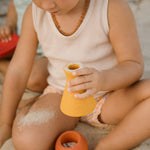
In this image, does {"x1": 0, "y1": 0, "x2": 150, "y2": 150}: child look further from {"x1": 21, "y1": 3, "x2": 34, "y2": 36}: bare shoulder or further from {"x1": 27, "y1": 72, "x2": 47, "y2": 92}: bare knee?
{"x1": 27, "y1": 72, "x2": 47, "y2": 92}: bare knee

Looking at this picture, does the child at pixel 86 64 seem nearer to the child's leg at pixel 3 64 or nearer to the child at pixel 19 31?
the child at pixel 19 31

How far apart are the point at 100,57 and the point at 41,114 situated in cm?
37

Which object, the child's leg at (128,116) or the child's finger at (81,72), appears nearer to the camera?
the child's finger at (81,72)

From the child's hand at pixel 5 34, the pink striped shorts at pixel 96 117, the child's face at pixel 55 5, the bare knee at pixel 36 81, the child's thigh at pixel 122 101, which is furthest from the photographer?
the child's hand at pixel 5 34

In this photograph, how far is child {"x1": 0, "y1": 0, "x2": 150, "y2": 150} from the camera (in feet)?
2.89

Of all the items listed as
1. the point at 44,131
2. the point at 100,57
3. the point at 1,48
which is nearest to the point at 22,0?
the point at 1,48

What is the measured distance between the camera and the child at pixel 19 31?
133 cm

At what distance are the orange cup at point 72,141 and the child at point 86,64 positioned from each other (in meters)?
0.05

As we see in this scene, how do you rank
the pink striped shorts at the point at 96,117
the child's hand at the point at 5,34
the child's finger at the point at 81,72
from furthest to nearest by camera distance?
the child's hand at the point at 5,34
the pink striped shorts at the point at 96,117
the child's finger at the point at 81,72

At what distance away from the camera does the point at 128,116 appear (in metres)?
0.90

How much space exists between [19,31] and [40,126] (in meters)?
0.95

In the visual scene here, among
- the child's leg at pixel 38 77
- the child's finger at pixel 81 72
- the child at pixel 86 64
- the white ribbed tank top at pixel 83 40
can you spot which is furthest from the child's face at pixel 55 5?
the child's leg at pixel 38 77

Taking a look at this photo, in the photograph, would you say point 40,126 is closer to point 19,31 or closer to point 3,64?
point 3,64

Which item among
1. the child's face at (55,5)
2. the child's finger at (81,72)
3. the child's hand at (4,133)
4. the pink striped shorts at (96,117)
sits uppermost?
the child's face at (55,5)
